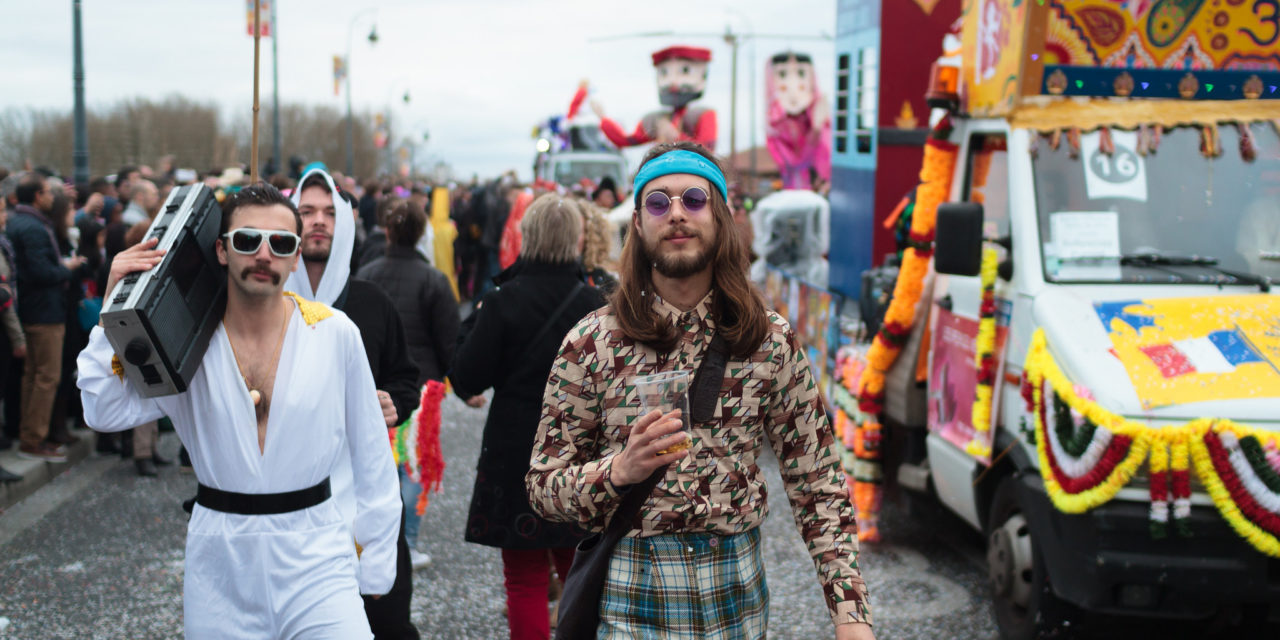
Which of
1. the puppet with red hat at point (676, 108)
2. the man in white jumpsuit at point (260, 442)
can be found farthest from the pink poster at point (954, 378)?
the puppet with red hat at point (676, 108)

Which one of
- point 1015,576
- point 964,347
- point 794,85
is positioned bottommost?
point 1015,576

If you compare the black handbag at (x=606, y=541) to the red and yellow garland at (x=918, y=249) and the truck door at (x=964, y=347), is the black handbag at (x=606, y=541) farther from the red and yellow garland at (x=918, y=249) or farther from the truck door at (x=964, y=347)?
the red and yellow garland at (x=918, y=249)

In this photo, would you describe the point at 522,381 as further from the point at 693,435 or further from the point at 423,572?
the point at 423,572

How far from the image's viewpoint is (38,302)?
7.99 meters

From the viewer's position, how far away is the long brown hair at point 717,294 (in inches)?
101

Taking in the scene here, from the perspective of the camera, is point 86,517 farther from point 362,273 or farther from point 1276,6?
point 1276,6

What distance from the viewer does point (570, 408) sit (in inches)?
104

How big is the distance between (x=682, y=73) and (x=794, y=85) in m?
2.07

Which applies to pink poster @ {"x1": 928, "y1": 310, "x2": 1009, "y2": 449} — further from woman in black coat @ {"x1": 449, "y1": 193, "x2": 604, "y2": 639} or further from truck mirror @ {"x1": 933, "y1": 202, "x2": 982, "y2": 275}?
woman in black coat @ {"x1": 449, "y1": 193, "x2": 604, "y2": 639}

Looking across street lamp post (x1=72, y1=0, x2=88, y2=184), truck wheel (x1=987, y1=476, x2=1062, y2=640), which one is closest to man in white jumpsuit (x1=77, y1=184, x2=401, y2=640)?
truck wheel (x1=987, y1=476, x2=1062, y2=640)

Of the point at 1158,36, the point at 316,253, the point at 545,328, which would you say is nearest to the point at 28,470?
the point at 316,253

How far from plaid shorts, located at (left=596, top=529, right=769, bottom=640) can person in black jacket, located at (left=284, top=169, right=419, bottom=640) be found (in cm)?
161

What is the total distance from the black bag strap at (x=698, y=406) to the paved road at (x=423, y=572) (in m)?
2.99

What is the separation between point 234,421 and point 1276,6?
4.86 m
